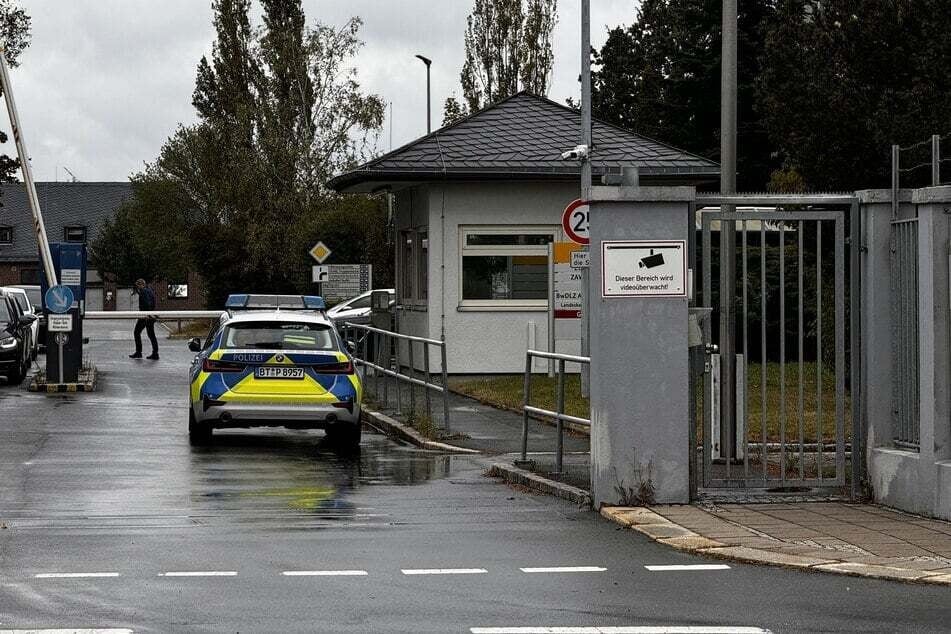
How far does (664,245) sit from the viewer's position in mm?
11727

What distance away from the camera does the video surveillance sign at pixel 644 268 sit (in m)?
11.7

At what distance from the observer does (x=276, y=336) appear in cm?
1783

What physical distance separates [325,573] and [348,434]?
30.2 ft

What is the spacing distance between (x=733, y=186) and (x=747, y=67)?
128ft

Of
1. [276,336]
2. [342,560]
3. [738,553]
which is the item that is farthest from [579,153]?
[342,560]

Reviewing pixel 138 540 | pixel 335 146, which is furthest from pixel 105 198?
pixel 138 540

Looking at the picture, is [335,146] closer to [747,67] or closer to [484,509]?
[747,67]

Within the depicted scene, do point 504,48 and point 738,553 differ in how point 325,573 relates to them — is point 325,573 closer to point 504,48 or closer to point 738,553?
point 738,553

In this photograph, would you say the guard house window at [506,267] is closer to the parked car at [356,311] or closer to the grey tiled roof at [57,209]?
the parked car at [356,311]

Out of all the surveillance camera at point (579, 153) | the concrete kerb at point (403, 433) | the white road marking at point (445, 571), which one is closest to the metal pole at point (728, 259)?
the white road marking at point (445, 571)

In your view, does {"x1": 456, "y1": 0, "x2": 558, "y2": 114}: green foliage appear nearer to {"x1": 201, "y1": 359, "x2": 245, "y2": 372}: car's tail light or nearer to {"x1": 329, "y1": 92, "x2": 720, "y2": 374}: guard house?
{"x1": 329, "y1": 92, "x2": 720, "y2": 374}: guard house

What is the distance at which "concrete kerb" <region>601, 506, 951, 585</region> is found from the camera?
29.2 ft

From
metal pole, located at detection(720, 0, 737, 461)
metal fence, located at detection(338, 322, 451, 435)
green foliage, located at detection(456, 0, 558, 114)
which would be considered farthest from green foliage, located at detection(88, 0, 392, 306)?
metal pole, located at detection(720, 0, 737, 461)

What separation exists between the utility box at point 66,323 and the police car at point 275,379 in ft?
32.1
